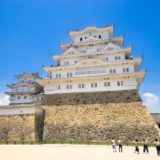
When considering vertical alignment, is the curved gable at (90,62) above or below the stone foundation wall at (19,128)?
above

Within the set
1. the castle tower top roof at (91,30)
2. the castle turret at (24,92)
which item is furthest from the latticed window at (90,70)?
the castle turret at (24,92)

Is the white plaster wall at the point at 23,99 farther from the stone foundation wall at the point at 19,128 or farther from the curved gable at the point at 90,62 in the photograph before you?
the curved gable at the point at 90,62

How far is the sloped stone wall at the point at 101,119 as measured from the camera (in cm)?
2153

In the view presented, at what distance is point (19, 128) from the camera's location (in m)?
22.8

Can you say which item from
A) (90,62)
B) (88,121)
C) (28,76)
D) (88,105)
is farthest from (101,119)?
(28,76)

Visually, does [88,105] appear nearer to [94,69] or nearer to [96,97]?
[96,97]

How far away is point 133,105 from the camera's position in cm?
2359

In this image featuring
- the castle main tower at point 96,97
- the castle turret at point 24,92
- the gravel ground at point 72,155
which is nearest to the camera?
the gravel ground at point 72,155

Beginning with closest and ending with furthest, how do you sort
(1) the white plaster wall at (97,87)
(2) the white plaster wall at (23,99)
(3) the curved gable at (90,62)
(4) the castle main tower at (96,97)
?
(4) the castle main tower at (96,97) < (1) the white plaster wall at (97,87) < (3) the curved gable at (90,62) < (2) the white plaster wall at (23,99)

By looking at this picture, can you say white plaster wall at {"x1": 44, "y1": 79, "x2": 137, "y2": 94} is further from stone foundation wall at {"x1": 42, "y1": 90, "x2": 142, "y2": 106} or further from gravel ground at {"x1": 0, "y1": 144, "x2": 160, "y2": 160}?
gravel ground at {"x1": 0, "y1": 144, "x2": 160, "y2": 160}

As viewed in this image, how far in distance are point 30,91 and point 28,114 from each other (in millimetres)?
17028

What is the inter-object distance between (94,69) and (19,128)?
17023 millimetres

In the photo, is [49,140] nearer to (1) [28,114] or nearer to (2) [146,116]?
(1) [28,114]

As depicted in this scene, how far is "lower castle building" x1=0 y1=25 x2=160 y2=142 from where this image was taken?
22234 mm
